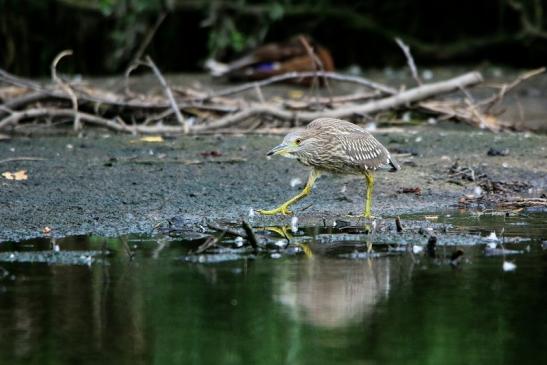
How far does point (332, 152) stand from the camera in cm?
895

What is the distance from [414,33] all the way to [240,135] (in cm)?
916

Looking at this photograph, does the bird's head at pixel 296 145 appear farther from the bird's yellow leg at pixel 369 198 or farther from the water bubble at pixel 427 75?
the water bubble at pixel 427 75

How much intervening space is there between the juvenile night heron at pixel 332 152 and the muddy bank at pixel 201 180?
25 cm

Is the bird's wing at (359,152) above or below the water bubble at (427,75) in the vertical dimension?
below

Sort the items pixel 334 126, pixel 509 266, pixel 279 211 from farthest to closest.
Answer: pixel 334 126 < pixel 279 211 < pixel 509 266

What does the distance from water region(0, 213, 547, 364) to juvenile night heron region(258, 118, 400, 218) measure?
1.43 metres

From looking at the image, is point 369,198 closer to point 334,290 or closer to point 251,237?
point 251,237

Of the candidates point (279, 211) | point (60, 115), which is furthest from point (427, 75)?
point (279, 211)

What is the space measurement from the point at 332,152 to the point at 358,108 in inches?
158

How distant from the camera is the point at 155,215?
873cm

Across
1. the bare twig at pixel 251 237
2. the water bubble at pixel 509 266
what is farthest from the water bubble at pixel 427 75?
the water bubble at pixel 509 266

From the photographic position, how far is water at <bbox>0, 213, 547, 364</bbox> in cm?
540

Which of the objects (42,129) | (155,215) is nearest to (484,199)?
(155,215)

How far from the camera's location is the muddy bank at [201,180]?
8.70m
